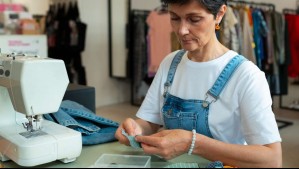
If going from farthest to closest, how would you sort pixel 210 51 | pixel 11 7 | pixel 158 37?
pixel 11 7
pixel 158 37
pixel 210 51

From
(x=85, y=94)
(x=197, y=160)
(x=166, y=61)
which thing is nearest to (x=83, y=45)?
(x=85, y=94)

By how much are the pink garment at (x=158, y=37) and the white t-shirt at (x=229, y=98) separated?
2.78 metres

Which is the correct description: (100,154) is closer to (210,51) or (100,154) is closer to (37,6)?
(210,51)

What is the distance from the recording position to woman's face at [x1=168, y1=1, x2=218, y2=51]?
1.19 metres

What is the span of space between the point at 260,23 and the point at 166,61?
107 inches

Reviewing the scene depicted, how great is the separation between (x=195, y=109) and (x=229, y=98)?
13 centimetres

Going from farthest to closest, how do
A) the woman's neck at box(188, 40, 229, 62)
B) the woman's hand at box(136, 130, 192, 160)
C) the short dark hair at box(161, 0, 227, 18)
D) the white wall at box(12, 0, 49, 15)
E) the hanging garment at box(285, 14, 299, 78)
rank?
the white wall at box(12, 0, 49, 15) < the hanging garment at box(285, 14, 299, 78) < the woman's neck at box(188, 40, 229, 62) < the short dark hair at box(161, 0, 227, 18) < the woman's hand at box(136, 130, 192, 160)

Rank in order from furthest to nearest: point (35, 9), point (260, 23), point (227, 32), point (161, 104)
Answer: point (35, 9) → point (260, 23) → point (227, 32) → point (161, 104)

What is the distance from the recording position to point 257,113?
110cm

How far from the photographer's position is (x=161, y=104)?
4.70 ft

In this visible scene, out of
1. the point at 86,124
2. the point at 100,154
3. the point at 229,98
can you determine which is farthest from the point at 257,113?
the point at 86,124

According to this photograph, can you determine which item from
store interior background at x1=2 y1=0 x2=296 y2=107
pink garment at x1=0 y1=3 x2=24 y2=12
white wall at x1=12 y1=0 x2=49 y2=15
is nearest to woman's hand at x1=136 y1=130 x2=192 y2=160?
store interior background at x1=2 y1=0 x2=296 y2=107

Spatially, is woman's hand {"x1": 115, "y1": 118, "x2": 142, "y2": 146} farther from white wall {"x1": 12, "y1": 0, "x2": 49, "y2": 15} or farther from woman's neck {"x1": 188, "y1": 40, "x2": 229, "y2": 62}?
white wall {"x1": 12, "y1": 0, "x2": 49, "y2": 15}

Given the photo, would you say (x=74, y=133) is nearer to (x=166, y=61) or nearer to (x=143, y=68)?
(x=166, y=61)
